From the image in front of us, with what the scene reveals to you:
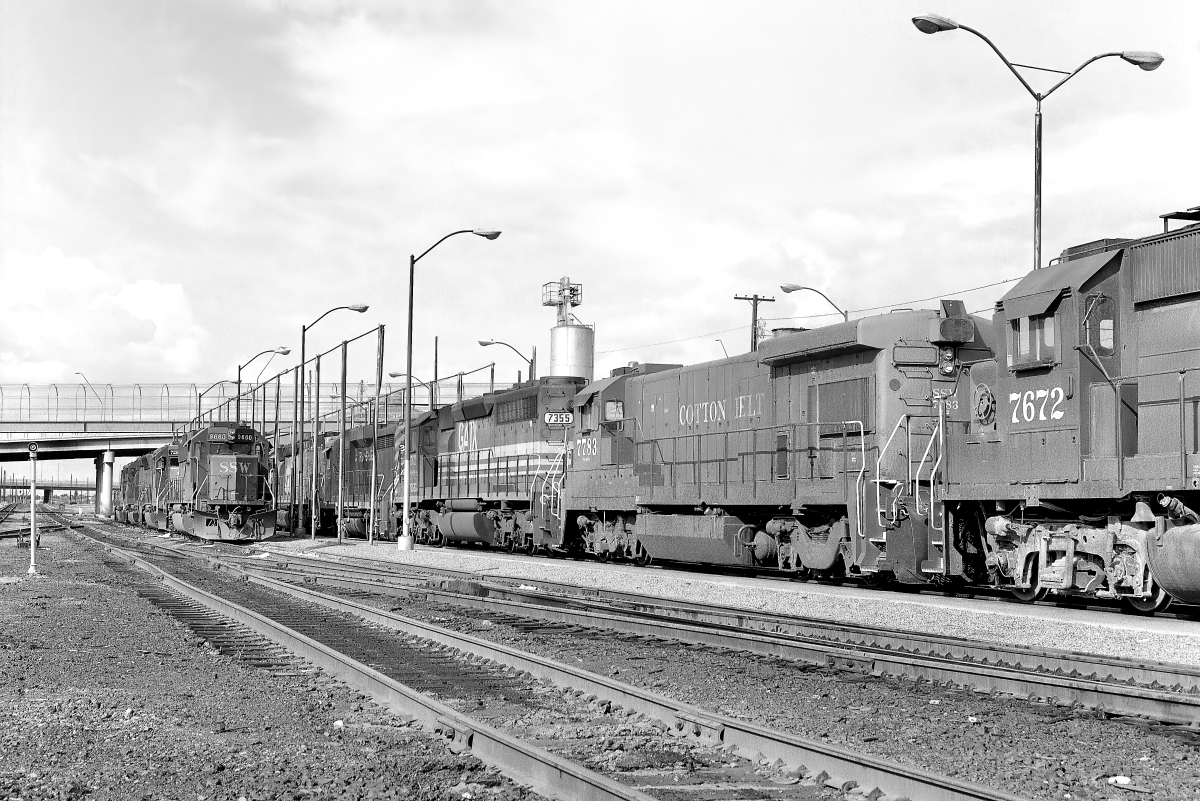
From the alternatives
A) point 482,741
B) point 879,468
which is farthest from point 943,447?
point 482,741

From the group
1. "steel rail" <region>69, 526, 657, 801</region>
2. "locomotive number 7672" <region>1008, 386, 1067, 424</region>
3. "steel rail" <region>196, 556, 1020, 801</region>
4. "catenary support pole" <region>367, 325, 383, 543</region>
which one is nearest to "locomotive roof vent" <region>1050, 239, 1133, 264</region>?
"locomotive number 7672" <region>1008, 386, 1067, 424</region>

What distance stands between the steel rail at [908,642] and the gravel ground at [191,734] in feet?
15.7

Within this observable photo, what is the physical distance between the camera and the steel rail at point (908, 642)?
877 cm

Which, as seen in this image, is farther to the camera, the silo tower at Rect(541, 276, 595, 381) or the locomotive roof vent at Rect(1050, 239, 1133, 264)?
the silo tower at Rect(541, 276, 595, 381)

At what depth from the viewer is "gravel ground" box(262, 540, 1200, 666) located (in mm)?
10820

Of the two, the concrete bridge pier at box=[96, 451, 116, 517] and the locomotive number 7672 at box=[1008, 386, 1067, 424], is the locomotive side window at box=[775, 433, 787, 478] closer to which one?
the locomotive number 7672 at box=[1008, 386, 1067, 424]

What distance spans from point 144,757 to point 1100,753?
5.11 m

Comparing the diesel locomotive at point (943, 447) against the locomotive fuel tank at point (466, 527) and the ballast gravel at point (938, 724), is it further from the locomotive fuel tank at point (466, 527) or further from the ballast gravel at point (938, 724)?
the ballast gravel at point (938, 724)

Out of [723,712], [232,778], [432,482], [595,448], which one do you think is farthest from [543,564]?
[232,778]

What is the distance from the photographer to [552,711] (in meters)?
7.82

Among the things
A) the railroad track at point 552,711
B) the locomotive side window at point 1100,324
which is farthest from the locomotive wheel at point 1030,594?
the railroad track at point 552,711

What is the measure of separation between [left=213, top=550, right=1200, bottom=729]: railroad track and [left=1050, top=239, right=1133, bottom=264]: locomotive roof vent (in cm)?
483

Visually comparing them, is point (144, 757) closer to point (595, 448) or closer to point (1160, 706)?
point (1160, 706)

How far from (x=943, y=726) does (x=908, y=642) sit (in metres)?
3.77
